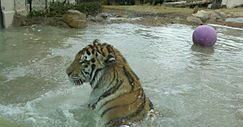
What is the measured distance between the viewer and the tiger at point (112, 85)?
172 inches

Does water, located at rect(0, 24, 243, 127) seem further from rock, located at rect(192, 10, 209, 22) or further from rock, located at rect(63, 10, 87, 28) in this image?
rock, located at rect(192, 10, 209, 22)

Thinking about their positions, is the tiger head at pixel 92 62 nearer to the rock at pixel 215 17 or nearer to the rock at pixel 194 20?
the rock at pixel 194 20

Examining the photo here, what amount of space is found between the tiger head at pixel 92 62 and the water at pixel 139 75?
16.9 inches

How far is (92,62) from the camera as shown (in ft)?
14.8

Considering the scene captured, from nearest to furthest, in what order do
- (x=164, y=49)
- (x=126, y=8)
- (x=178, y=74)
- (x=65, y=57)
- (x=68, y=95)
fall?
(x=68, y=95) → (x=178, y=74) → (x=65, y=57) → (x=164, y=49) → (x=126, y=8)

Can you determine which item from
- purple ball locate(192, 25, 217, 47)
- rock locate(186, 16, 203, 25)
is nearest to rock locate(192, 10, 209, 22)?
rock locate(186, 16, 203, 25)

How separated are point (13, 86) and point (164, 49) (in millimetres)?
4686

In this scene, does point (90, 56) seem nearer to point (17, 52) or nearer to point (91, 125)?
point (91, 125)

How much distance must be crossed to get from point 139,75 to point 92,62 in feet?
10.3

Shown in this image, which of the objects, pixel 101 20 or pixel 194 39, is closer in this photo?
pixel 194 39

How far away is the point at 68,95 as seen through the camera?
20.1ft

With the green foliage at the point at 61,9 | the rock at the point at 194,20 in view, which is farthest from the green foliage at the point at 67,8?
the rock at the point at 194,20

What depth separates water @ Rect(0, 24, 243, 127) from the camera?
537 centimetres

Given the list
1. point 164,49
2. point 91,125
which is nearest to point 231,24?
point 164,49
